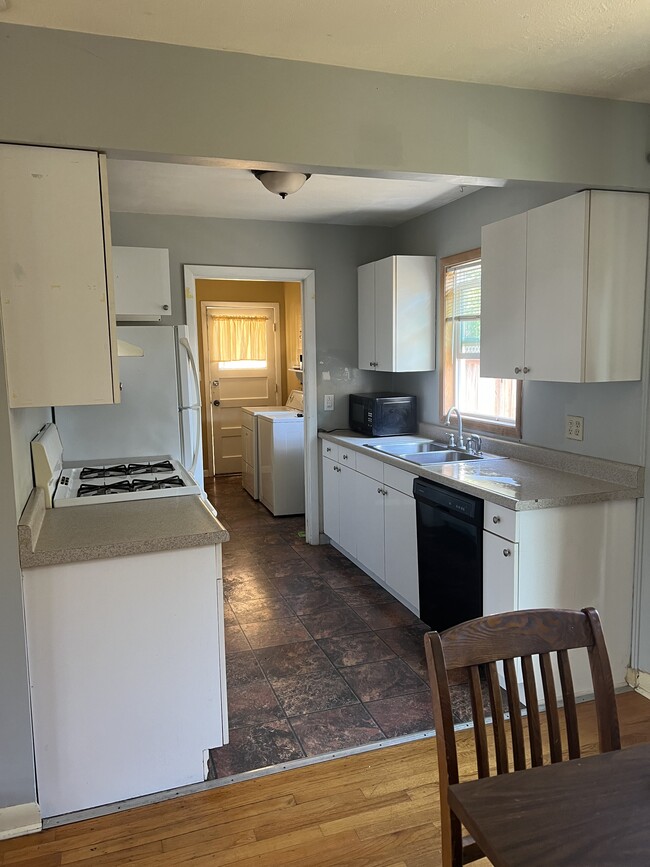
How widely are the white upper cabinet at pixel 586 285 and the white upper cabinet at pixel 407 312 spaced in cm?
138

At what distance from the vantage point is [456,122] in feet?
7.41

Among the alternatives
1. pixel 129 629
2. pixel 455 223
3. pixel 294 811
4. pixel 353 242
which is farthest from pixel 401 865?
pixel 353 242

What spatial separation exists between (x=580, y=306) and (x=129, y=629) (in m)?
2.08

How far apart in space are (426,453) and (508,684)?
8.12 ft

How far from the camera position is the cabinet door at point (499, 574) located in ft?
8.50

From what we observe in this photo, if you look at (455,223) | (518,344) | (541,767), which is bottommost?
(541,767)

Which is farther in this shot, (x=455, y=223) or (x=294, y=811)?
(x=455, y=223)

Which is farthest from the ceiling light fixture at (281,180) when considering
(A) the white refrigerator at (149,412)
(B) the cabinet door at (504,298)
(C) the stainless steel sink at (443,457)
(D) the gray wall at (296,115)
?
(C) the stainless steel sink at (443,457)

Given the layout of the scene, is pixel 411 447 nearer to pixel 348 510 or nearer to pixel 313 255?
pixel 348 510

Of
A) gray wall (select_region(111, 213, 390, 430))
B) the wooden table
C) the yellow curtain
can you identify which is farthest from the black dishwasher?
the yellow curtain

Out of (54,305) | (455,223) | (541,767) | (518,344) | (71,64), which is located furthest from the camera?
(455,223)

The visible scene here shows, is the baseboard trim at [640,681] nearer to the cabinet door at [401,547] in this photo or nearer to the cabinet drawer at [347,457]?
the cabinet door at [401,547]

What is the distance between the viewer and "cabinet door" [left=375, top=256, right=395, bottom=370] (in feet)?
14.0

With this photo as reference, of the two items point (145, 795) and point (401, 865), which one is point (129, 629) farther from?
point (401, 865)
